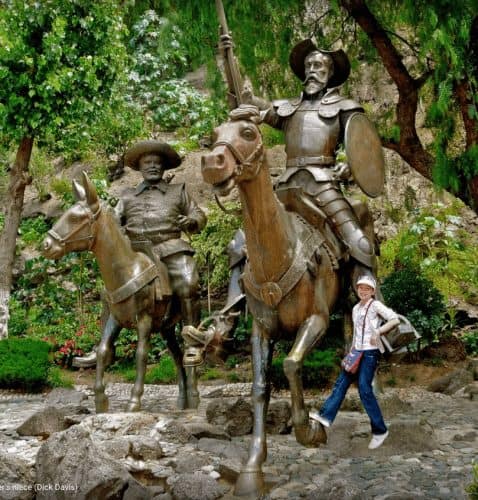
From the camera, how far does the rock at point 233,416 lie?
7.02 m

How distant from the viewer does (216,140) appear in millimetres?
4496

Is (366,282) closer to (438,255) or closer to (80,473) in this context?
(80,473)

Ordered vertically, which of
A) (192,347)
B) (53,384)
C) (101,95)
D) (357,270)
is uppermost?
(101,95)

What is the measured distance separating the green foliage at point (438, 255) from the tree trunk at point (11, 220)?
736 centimetres

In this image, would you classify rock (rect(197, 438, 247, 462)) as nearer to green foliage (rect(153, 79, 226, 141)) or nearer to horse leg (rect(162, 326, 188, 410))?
horse leg (rect(162, 326, 188, 410))

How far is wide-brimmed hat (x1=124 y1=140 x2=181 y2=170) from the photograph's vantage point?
26.8 feet

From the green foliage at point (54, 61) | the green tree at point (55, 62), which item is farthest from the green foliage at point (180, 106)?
the green foliage at point (54, 61)

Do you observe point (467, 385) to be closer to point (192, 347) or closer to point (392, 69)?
point (392, 69)

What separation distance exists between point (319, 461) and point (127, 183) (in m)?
13.9

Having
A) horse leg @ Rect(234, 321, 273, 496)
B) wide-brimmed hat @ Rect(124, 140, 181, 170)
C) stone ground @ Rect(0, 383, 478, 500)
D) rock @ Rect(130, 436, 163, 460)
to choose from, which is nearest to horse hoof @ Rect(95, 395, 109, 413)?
stone ground @ Rect(0, 383, 478, 500)

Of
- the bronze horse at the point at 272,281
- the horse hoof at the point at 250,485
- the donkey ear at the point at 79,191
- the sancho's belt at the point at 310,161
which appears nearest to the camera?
the bronze horse at the point at 272,281

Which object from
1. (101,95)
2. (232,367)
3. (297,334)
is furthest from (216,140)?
(232,367)

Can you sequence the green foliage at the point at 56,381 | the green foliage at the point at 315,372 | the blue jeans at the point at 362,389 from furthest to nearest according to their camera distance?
1. the green foliage at the point at 56,381
2. the green foliage at the point at 315,372
3. the blue jeans at the point at 362,389

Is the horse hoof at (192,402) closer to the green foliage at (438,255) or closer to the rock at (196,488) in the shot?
the rock at (196,488)
